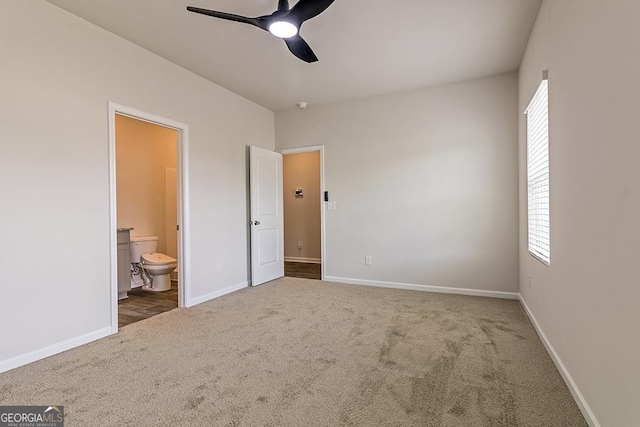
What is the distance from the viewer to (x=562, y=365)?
2023 mm

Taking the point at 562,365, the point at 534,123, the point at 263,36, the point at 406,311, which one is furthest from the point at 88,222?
the point at 534,123

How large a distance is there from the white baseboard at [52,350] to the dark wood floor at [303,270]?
294 cm

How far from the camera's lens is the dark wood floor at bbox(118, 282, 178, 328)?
131 inches

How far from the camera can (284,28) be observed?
86.3 inches

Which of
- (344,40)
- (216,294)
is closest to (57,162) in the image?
(216,294)

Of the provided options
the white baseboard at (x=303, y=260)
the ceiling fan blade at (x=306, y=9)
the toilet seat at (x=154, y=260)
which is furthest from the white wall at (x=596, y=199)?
the white baseboard at (x=303, y=260)

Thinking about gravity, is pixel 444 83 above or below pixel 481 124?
above

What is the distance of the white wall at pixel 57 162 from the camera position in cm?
223

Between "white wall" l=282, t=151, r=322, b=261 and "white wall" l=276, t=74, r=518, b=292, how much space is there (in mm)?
1916

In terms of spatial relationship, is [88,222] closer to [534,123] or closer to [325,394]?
[325,394]

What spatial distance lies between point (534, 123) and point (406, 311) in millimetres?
2161

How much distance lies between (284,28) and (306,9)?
0.26 m

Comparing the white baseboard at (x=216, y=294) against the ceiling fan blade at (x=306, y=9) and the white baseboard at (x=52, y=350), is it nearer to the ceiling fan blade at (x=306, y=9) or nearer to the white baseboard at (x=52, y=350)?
the white baseboard at (x=52, y=350)

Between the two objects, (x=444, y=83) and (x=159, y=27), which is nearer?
(x=159, y=27)
